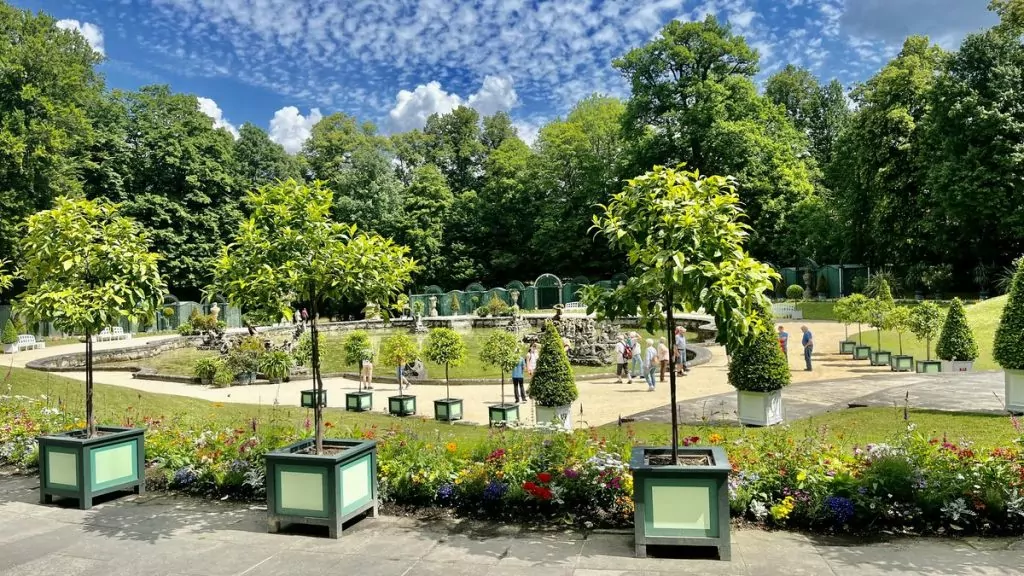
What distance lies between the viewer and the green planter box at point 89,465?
6.98m

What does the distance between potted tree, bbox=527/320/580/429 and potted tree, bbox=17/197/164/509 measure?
6.76 m

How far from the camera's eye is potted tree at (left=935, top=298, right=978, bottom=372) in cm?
1762

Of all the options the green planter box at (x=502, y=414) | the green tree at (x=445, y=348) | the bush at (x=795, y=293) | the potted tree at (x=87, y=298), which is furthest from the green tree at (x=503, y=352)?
the bush at (x=795, y=293)

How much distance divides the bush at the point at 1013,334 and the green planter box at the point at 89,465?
44.7ft

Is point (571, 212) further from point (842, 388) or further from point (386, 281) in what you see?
point (386, 281)

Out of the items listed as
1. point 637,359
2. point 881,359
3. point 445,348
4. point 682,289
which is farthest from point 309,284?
point 881,359

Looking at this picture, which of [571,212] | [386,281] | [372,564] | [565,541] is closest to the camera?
[372,564]

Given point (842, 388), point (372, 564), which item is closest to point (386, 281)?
point (372, 564)

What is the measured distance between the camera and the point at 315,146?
59.6 m

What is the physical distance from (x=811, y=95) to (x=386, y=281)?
218 feet

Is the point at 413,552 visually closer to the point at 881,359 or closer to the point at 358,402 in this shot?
the point at 358,402

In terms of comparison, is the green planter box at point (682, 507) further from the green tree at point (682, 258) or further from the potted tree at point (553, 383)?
the potted tree at point (553, 383)

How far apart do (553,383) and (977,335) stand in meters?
17.4

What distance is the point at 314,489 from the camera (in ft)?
19.5
